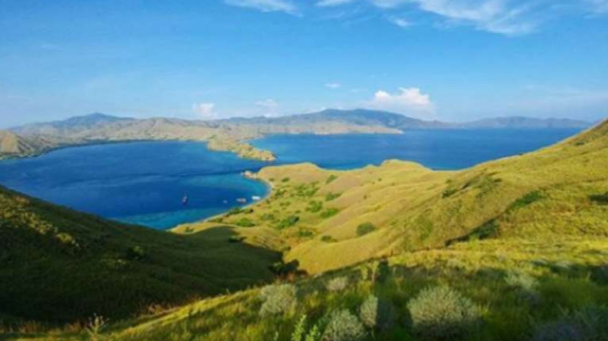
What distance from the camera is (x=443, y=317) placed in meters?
6.89

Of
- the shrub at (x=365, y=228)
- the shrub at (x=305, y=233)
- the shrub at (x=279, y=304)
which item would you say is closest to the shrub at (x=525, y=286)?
the shrub at (x=279, y=304)

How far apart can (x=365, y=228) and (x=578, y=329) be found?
65257 millimetres

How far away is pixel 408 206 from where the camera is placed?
71312 mm

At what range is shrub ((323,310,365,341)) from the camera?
20.8ft

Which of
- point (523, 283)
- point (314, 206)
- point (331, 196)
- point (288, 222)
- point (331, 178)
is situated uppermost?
point (523, 283)

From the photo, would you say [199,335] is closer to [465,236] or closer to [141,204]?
[465,236]

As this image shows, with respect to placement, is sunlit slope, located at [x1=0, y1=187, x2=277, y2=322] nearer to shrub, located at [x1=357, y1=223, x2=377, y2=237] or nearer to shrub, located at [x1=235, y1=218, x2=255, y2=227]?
shrub, located at [x1=357, y1=223, x2=377, y2=237]

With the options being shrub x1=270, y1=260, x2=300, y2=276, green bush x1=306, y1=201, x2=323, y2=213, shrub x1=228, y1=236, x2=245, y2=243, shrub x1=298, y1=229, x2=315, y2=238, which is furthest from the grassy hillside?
green bush x1=306, y1=201, x2=323, y2=213

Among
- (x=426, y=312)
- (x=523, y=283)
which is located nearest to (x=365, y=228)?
(x=523, y=283)

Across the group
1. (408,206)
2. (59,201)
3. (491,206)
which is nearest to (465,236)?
(491,206)

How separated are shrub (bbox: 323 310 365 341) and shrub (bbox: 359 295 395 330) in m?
0.78

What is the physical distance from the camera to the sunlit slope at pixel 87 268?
103 feet

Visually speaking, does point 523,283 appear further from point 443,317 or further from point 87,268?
point 87,268

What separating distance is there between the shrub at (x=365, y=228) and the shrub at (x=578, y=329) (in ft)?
208
